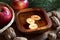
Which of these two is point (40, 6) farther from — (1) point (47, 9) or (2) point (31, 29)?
(2) point (31, 29)

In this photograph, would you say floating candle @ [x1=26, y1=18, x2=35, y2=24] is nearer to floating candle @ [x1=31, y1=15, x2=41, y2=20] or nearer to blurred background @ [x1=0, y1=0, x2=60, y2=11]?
floating candle @ [x1=31, y1=15, x2=41, y2=20]

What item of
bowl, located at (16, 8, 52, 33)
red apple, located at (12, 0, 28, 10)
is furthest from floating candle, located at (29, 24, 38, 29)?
red apple, located at (12, 0, 28, 10)

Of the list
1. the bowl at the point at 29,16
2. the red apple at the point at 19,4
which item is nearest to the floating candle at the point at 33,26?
the bowl at the point at 29,16

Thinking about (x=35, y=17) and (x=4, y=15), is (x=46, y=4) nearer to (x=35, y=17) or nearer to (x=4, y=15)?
(x=35, y=17)

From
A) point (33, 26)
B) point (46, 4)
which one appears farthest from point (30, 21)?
point (46, 4)

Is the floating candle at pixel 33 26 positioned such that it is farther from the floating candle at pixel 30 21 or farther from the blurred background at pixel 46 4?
the blurred background at pixel 46 4
